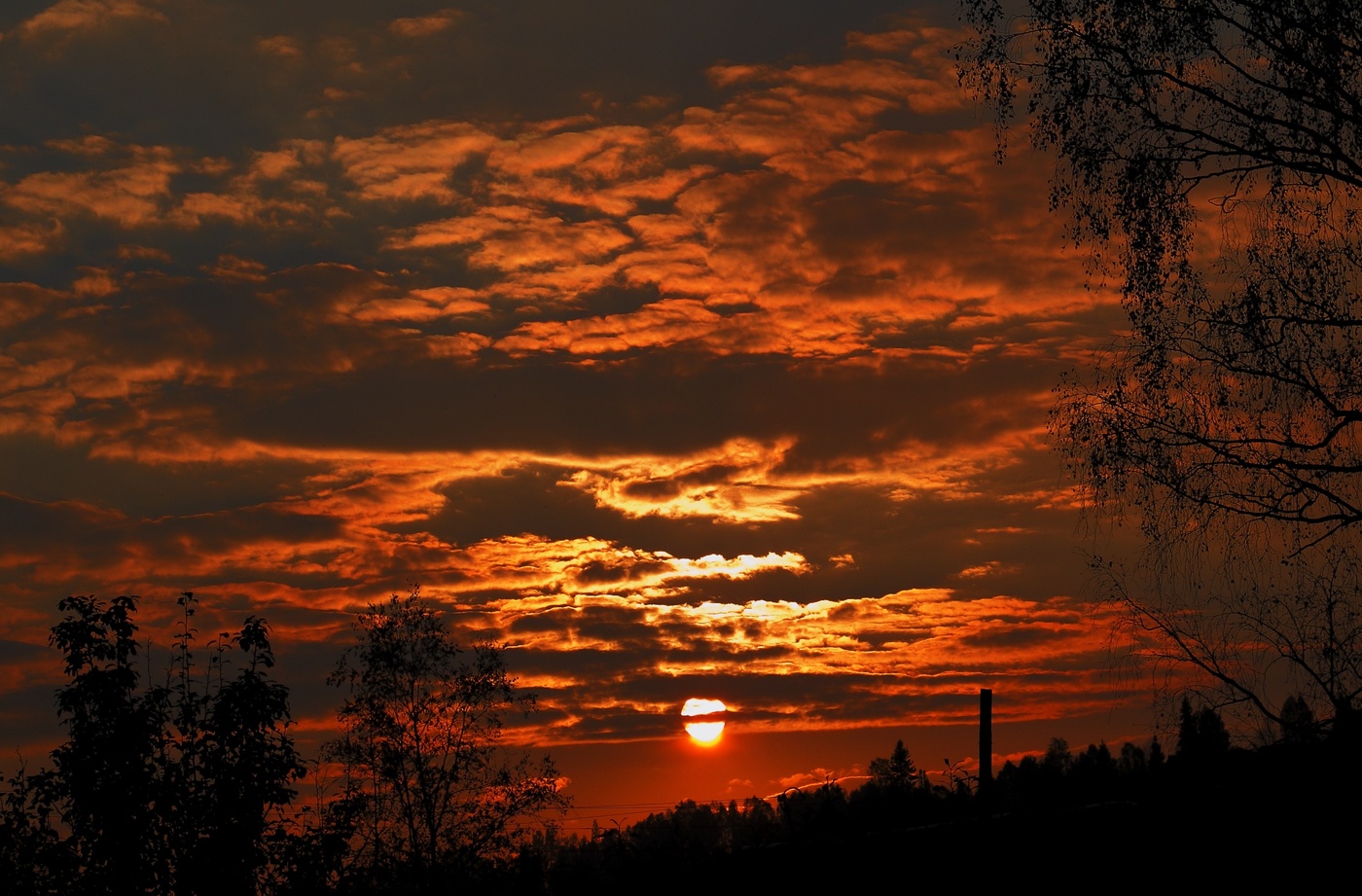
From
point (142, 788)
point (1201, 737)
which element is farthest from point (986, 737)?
point (142, 788)

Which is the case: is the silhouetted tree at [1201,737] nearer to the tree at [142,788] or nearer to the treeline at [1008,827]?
the treeline at [1008,827]

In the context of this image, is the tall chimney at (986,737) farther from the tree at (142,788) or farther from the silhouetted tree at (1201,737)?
the tree at (142,788)

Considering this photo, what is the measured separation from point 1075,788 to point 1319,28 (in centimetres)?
955

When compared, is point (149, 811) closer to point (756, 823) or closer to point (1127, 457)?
point (756, 823)

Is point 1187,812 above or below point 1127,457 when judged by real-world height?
A: below

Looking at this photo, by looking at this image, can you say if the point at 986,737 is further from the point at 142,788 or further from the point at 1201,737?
the point at 142,788

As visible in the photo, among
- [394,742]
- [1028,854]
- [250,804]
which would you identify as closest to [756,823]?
A: [1028,854]

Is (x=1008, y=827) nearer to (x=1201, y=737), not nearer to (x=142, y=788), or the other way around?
(x=1201, y=737)

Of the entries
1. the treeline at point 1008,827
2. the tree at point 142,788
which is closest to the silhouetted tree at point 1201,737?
the treeline at point 1008,827

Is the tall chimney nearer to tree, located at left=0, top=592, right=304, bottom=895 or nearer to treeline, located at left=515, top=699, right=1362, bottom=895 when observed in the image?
treeline, located at left=515, top=699, right=1362, bottom=895

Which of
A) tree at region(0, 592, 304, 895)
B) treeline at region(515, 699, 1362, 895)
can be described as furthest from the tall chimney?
tree at region(0, 592, 304, 895)

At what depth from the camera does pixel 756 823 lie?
13.9 metres

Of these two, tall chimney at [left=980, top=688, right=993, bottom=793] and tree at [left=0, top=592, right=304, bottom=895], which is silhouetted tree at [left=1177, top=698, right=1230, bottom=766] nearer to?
tall chimney at [left=980, top=688, right=993, bottom=793]

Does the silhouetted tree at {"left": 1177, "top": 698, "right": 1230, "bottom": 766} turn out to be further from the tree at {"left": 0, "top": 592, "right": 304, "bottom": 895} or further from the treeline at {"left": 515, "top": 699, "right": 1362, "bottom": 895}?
the tree at {"left": 0, "top": 592, "right": 304, "bottom": 895}
